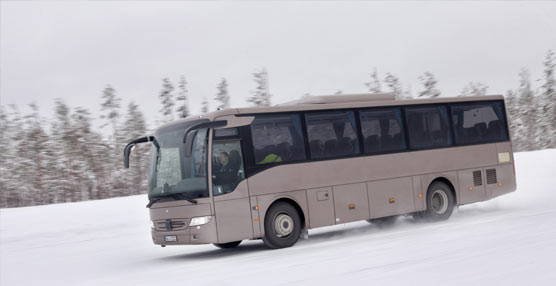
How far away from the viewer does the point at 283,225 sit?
13078 mm

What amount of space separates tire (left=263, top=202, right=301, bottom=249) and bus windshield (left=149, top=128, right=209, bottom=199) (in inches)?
59.9

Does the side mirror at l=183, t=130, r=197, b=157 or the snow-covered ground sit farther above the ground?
the side mirror at l=183, t=130, r=197, b=157

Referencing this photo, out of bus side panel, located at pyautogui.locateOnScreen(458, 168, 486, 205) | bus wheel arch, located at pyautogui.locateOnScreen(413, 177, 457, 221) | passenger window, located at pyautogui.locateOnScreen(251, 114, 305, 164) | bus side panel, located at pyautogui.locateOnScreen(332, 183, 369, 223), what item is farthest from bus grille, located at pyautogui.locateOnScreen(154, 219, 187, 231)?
bus side panel, located at pyautogui.locateOnScreen(458, 168, 486, 205)

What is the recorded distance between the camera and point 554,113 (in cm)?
6619

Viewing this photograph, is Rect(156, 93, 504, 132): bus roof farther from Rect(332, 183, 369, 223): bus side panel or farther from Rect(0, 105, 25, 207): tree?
Rect(0, 105, 25, 207): tree

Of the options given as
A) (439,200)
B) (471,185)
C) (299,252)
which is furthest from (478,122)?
(299,252)

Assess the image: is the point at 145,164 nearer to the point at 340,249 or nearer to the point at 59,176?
the point at 59,176

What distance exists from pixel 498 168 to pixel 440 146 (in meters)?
2.13

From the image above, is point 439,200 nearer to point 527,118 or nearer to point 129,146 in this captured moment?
point 129,146

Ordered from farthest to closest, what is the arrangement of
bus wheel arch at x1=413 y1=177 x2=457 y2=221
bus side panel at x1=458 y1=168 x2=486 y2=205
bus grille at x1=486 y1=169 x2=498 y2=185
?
bus grille at x1=486 y1=169 x2=498 y2=185 → bus side panel at x1=458 y1=168 x2=486 y2=205 → bus wheel arch at x1=413 y1=177 x2=457 y2=221

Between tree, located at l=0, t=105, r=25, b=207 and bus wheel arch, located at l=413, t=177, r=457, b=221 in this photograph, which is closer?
bus wheel arch, located at l=413, t=177, r=457, b=221

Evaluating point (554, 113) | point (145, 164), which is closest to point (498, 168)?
point (145, 164)

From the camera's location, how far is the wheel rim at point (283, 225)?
1301 centimetres

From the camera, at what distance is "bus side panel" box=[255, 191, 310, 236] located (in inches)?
503
